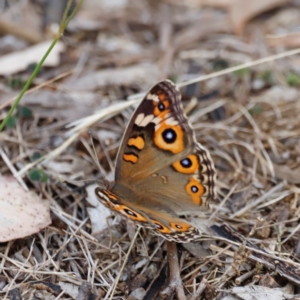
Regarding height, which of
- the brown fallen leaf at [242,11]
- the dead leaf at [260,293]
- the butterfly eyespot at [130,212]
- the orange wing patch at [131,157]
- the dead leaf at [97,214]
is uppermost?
the brown fallen leaf at [242,11]

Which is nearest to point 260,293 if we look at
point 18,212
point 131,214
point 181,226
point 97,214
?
point 181,226

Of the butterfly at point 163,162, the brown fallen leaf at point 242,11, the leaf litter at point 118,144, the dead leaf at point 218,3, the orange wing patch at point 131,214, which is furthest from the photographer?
the dead leaf at point 218,3

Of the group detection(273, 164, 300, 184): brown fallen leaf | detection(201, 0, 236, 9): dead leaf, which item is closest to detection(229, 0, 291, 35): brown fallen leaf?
detection(201, 0, 236, 9): dead leaf

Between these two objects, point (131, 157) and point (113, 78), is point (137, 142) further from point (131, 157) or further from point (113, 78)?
point (113, 78)

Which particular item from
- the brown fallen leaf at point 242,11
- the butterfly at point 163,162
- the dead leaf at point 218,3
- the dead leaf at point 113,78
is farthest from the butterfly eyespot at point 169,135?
the dead leaf at point 218,3

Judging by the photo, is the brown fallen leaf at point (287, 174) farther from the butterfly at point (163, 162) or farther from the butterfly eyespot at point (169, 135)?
the butterfly eyespot at point (169, 135)

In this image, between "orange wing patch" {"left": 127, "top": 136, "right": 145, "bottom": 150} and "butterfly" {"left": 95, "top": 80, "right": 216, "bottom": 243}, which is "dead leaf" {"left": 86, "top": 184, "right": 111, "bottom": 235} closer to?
"butterfly" {"left": 95, "top": 80, "right": 216, "bottom": 243}
